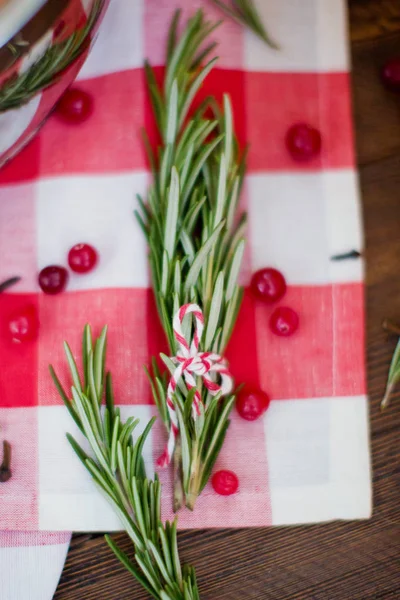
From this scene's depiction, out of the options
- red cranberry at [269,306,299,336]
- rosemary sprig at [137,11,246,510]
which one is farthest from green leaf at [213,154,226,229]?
red cranberry at [269,306,299,336]

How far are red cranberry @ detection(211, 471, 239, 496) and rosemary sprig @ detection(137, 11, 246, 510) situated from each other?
0.05ft

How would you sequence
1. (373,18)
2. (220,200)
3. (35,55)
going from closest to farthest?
(35,55) < (220,200) < (373,18)

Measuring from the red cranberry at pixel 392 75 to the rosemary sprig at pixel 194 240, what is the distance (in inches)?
6.7

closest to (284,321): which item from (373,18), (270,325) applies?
(270,325)

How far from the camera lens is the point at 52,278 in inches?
22.4

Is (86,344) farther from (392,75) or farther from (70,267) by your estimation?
(392,75)

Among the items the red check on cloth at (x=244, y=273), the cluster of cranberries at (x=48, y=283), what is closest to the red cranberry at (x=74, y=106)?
the red check on cloth at (x=244, y=273)

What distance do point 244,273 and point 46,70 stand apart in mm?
247

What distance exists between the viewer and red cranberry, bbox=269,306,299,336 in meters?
0.55

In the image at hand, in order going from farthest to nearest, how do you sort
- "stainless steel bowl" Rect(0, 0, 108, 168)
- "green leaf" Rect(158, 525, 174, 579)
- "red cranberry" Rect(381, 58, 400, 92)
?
"red cranberry" Rect(381, 58, 400, 92) → "green leaf" Rect(158, 525, 174, 579) → "stainless steel bowl" Rect(0, 0, 108, 168)

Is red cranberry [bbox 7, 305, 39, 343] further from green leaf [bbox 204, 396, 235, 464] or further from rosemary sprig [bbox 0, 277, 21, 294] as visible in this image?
green leaf [bbox 204, 396, 235, 464]

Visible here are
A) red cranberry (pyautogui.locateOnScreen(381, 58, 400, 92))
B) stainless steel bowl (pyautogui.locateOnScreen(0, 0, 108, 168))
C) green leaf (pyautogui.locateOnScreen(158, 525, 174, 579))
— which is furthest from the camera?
red cranberry (pyautogui.locateOnScreen(381, 58, 400, 92))

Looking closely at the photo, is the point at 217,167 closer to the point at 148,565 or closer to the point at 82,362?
the point at 82,362

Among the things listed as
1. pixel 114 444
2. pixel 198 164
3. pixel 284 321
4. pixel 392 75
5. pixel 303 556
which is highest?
pixel 392 75
